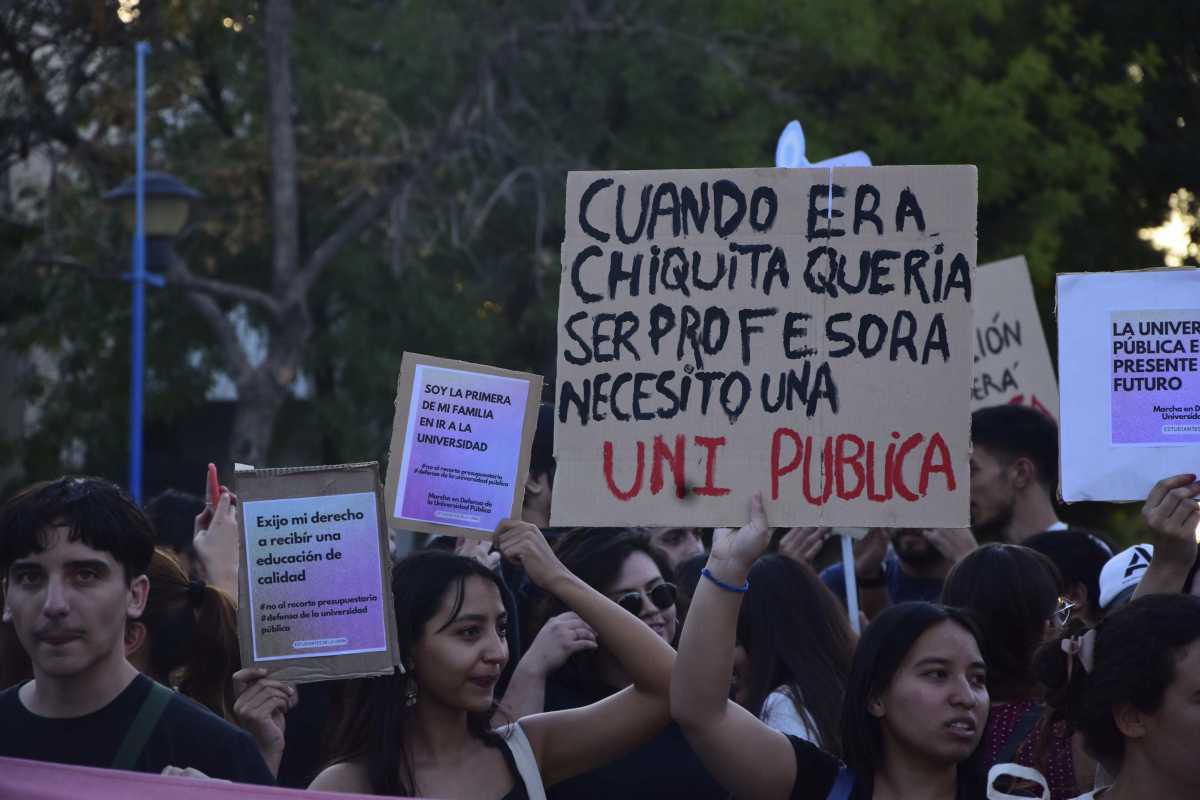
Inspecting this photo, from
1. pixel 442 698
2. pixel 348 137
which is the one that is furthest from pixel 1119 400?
pixel 348 137

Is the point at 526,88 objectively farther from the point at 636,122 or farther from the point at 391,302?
the point at 391,302

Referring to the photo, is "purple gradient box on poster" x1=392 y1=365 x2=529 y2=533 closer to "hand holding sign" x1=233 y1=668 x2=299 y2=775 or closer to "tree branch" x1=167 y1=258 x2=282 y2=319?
"hand holding sign" x1=233 y1=668 x2=299 y2=775

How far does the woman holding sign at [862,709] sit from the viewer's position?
3.63m

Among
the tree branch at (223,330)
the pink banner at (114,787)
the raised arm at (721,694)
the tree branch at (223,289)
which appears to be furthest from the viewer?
the tree branch at (223,330)

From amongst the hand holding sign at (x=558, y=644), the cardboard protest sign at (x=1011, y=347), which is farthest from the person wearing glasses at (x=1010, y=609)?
the cardboard protest sign at (x=1011, y=347)

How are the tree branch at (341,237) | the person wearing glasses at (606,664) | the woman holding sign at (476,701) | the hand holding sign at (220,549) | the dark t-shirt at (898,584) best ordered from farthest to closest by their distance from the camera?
the tree branch at (341,237)
the dark t-shirt at (898,584)
the hand holding sign at (220,549)
the person wearing glasses at (606,664)
the woman holding sign at (476,701)

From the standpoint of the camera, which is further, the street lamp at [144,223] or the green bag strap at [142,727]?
the street lamp at [144,223]

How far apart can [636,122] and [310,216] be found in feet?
11.5

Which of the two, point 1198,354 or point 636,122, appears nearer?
point 1198,354

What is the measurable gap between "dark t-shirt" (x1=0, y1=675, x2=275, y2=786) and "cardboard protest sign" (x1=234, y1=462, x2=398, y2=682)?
15.0 inches

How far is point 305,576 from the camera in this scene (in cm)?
379

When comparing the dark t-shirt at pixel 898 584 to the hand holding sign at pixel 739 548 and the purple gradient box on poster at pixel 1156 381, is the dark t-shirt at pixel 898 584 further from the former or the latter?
the hand holding sign at pixel 739 548

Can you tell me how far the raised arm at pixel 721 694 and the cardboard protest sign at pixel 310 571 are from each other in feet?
2.10

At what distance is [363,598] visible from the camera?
3783 millimetres
